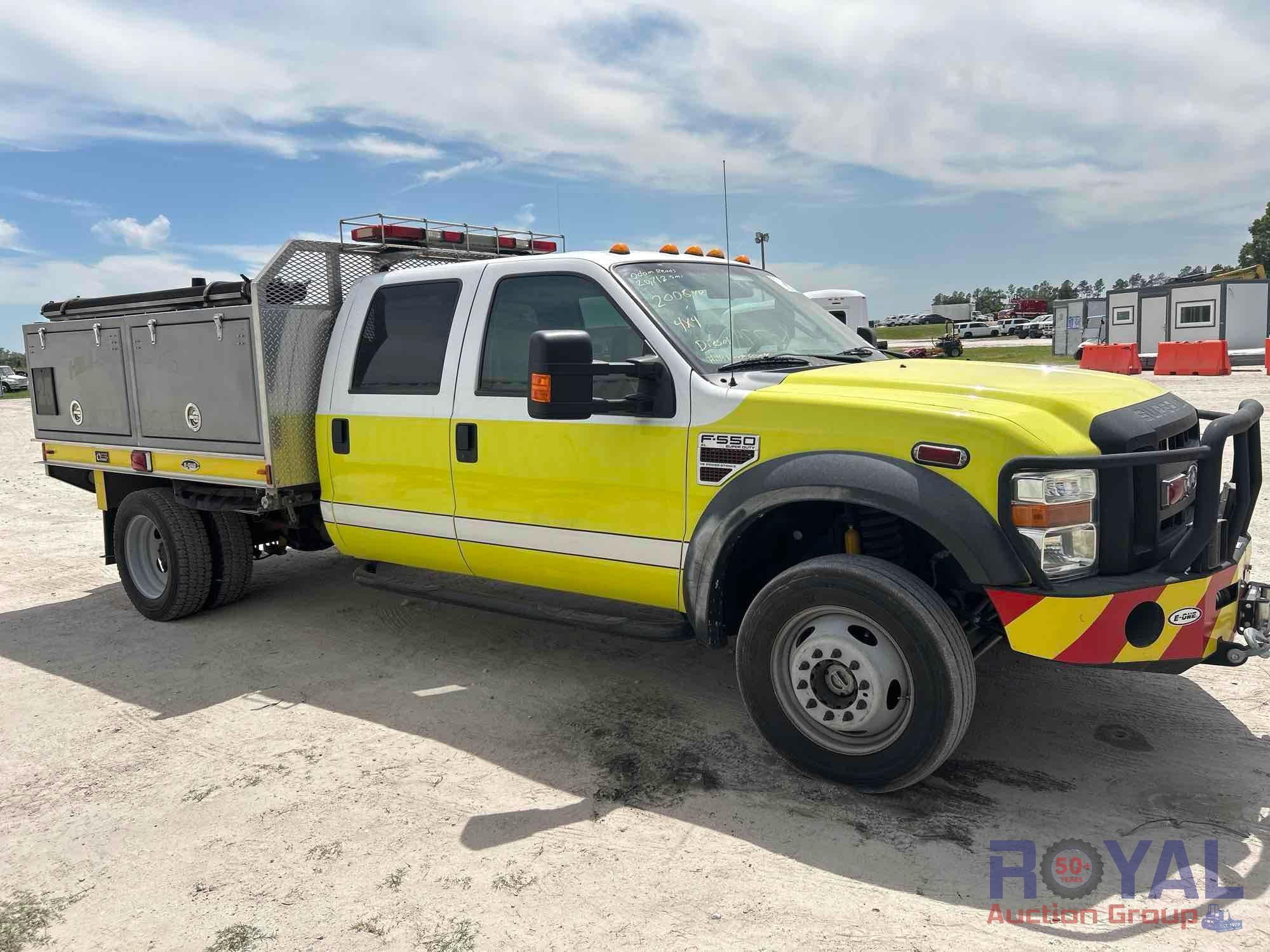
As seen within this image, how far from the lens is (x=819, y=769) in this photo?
3.55m

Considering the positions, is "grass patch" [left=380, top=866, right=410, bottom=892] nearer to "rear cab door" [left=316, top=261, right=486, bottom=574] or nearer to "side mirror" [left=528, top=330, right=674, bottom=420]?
"side mirror" [left=528, top=330, right=674, bottom=420]

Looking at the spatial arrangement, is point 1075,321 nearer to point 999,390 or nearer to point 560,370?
point 999,390

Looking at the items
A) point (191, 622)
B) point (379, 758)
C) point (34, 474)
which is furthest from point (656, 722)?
point (34, 474)

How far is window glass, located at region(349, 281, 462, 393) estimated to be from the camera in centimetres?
473

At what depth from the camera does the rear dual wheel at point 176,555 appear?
5918mm

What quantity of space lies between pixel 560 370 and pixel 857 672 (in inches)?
59.5

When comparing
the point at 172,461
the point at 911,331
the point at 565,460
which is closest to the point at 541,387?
the point at 565,460

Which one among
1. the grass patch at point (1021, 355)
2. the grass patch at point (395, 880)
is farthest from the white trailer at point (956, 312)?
the grass patch at point (395, 880)

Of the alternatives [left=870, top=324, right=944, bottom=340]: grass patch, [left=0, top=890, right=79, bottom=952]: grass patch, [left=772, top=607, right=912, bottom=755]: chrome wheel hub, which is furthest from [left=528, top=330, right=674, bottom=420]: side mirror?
[left=870, top=324, right=944, bottom=340]: grass patch

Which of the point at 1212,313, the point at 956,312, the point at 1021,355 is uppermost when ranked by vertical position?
the point at 956,312

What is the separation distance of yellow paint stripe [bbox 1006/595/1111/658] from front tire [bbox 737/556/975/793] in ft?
0.69

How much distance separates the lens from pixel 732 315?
437cm

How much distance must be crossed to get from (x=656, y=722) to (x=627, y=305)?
5.92 ft

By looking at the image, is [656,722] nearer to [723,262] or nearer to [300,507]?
[723,262]
